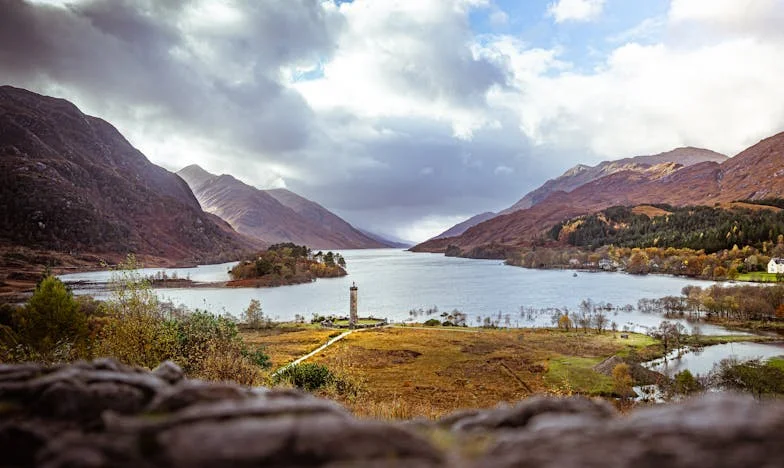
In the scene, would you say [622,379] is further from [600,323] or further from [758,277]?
[758,277]

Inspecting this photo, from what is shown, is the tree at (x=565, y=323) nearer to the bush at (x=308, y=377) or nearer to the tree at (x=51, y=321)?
the bush at (x=308, y=377)

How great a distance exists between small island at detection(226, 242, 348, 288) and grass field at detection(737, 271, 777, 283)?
5421 inches

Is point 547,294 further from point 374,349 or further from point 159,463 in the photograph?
point 159,463

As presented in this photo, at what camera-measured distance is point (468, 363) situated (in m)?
57.3

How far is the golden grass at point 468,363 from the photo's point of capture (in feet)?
140

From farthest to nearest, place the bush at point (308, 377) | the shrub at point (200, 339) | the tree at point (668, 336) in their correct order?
the tree at point (668, 336) → the bush at point (308, 377) → the shrub at point (200, 339)

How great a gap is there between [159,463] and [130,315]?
90.7ft

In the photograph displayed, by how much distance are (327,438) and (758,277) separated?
6267 inches

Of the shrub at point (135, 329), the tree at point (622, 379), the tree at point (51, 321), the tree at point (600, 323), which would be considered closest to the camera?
the shrub at point (135, 329)

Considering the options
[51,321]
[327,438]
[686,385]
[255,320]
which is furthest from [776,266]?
[51,321]

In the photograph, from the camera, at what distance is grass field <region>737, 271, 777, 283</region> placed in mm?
115956

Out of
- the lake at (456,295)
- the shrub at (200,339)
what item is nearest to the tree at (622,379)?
the shrub at (200,339)

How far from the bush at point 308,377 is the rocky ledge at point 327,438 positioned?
26.9 m

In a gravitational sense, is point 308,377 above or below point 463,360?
above
